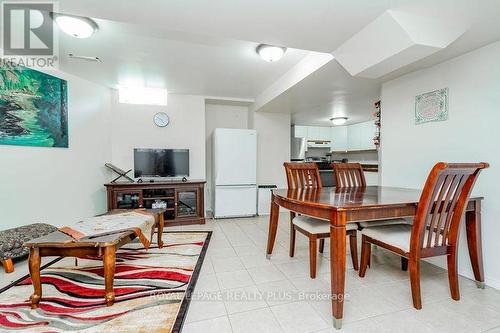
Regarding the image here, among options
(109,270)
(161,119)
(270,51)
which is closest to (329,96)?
(270,51)

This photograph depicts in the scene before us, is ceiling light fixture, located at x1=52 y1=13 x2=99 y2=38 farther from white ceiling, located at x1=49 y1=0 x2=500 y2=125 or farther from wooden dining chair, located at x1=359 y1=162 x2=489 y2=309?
wooden dining chair, located at x1=359 y1=162 x2=489 y2=309

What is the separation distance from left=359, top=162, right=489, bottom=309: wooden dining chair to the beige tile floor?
153 millimetres

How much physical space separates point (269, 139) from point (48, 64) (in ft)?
11.9

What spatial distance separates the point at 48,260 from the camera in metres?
2.43

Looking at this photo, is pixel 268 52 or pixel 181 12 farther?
pixel 268 52

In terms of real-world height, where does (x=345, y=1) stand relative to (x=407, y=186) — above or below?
above

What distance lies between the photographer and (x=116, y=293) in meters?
1.77

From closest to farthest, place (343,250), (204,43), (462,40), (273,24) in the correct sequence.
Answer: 1. (343,250)
2. (273,24)
3. (462,40)
4. (204,43)

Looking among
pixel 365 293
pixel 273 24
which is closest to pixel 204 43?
pixel 273 24

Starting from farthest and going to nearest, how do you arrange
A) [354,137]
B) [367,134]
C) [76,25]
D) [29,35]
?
[354,137] → [367,134] → [29,35] → [76,25]

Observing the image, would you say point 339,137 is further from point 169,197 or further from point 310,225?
point 310,225

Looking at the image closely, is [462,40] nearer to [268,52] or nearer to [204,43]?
[268,52]

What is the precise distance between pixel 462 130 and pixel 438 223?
1.11 metres

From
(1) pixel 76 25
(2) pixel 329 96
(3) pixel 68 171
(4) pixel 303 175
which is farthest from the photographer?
(2) pixel 329 96
